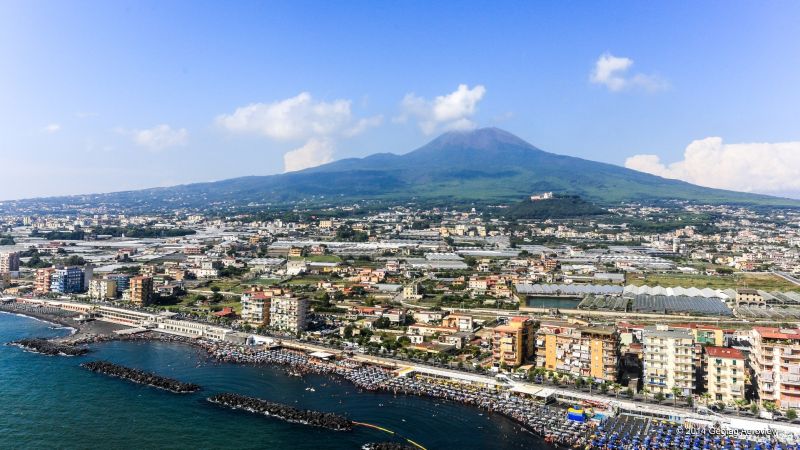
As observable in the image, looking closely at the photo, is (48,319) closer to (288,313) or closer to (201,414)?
(288,313)

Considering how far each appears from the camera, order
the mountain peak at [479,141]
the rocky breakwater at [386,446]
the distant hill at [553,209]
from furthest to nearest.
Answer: the mountain peak at [479,141] < the distant hill at [553,209] < the rocky breakwater at [386,446]

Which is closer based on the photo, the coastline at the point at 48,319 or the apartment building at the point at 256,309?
the apartment building at the point at 256,309

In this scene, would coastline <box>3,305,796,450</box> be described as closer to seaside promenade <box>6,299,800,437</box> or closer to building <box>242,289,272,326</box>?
seaside promenade <box>6,299,800,437</box>

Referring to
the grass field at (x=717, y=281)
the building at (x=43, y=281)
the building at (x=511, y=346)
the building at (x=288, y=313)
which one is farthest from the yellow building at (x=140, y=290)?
the grass field at (x=717, y=281)

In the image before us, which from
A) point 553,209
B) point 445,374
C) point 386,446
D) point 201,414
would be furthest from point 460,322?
point 553,209

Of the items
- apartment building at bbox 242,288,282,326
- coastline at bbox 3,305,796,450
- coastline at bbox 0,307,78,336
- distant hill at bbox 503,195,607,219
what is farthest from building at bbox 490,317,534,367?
distant hill at bbox 503,195,607,219

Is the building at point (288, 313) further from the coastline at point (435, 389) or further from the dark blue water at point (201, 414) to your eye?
the dark blue water at point (201, 414)
